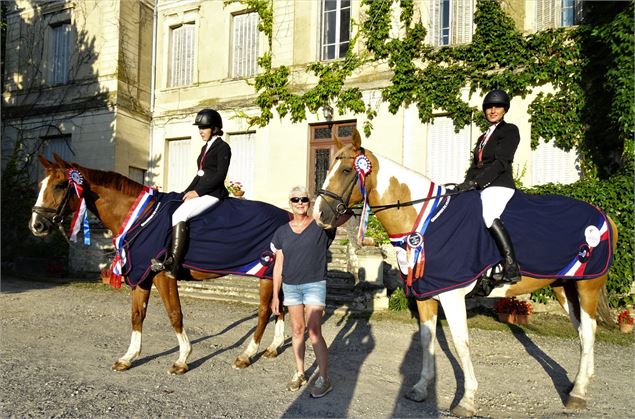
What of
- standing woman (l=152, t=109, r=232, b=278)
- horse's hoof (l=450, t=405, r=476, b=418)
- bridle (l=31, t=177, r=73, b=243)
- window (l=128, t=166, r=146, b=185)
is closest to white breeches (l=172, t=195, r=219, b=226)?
standing woman (l=152, t=109, r=232, b=278)

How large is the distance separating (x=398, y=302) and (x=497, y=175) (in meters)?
5.18

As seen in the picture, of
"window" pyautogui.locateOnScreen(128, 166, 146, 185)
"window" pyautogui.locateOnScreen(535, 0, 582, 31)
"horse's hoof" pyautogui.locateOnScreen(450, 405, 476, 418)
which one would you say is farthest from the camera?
"window" pyautogui.locateOnScreen(128, 166, 146, 185)

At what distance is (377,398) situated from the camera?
14.4 feet

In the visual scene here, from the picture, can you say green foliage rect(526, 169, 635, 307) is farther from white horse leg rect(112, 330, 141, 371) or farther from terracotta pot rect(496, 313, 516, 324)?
white horse leg rect(112, 330, 141, 371)

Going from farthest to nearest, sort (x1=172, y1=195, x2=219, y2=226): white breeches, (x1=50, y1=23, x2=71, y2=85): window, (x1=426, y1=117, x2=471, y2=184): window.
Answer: (x1=50, y1=23, x2=71, y2=85): window → (x1=426, y1=117, x2=471, y2=184): window → (x1=172, y1=195, x2=219, y2=226): white breeches

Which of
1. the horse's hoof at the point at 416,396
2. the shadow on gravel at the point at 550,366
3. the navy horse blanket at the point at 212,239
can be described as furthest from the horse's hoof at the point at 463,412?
the navy horse blanket at the point at 212,239

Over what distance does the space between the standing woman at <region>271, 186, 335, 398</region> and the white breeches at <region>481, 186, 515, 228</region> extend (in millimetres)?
1523

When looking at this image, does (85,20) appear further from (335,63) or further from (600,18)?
(600,18)

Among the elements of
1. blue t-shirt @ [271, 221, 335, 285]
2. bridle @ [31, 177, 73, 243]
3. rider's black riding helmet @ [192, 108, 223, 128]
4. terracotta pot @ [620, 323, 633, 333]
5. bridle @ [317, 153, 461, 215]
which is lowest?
terracotta pot @ [620, 323, 633, 333]

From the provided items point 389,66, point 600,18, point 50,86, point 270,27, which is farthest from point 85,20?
point 600,18

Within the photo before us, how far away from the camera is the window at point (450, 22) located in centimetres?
1243

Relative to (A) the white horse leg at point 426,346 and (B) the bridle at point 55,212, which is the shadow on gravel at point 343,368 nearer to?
(A) the white horse leg at point 426,346

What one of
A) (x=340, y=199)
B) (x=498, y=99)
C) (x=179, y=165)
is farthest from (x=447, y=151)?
(x=179, y=165)

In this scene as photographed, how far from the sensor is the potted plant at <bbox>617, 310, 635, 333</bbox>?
7.90 meters
